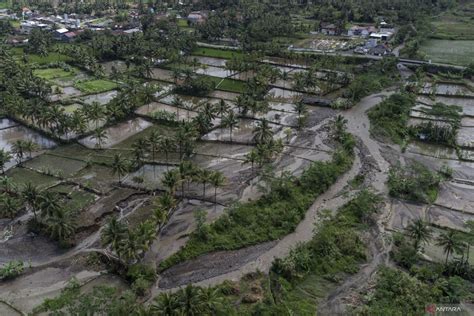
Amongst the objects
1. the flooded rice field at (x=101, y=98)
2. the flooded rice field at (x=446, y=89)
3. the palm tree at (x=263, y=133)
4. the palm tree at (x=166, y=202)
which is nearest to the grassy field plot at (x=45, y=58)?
the flooded rice field at (x=101, y=98)

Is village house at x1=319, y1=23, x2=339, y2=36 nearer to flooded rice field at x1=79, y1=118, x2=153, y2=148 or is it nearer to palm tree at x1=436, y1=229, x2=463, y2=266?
flooded rice field at x1=79, y1=118, x2=153, y2=148

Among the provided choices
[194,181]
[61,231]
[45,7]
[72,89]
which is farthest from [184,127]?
[45,7]

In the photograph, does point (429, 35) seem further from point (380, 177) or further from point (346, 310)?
point (346, 310)

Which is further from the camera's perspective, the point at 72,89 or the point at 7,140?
the point at 72,89

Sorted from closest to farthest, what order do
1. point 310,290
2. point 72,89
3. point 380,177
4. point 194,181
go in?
point 310,290
point 194,181
point 380,177
point 72,89

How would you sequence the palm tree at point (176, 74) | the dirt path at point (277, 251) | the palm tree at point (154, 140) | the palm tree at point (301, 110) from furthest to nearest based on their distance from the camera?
the palm tree at point (176, 74)
the palm tree at point (301, 110)
the palm tree at point (154, 140)
the dirt path at point (277, 251)

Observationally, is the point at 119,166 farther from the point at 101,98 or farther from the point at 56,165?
the point at 101,98

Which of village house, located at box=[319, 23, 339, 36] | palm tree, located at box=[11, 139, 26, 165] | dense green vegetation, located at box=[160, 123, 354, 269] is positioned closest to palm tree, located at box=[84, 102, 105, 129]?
palm tree, located at box=[11, 139, 26, 165]

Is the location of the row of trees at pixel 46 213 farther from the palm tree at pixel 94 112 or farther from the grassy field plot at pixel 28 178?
the palm tree at pixel 94 112
